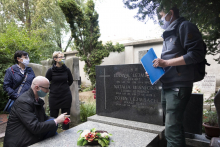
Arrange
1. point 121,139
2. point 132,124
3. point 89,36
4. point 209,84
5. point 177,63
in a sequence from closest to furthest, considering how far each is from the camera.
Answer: point 177,63 < point 121,139 < point 132,124 < point 209,84 < point 89,36

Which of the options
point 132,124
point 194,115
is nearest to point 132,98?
point 132,124

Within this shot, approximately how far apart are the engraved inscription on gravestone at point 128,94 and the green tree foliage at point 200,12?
1.32 metres

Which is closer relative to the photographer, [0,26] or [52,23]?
[0,26]

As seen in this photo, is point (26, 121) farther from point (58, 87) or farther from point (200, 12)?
point (200, 12)

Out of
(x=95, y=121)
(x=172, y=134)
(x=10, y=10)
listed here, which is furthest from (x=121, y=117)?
(x=10, y=10)

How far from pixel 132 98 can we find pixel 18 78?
2.39 m

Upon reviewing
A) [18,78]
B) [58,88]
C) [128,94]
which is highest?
[18,78]

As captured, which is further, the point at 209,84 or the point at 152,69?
the point at 209,84

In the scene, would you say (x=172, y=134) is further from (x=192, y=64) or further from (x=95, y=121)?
(x=95, y=121)

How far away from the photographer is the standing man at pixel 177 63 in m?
1.67

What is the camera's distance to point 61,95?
3.39 meters

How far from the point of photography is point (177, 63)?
68.2 inches

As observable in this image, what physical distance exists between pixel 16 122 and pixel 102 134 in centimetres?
122

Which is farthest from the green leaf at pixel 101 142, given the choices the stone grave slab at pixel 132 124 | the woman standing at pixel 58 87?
the woman standing at pixel 58 87
